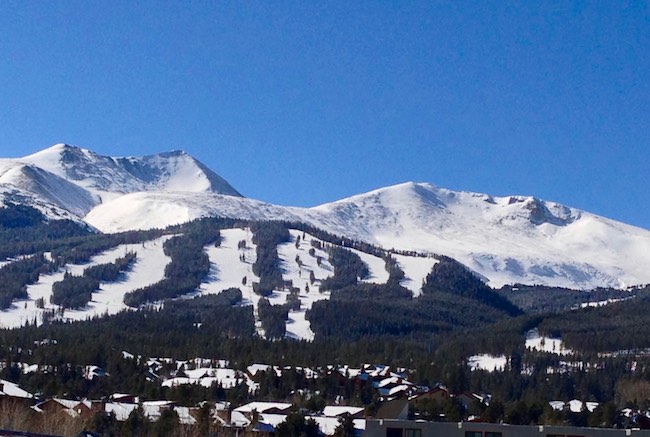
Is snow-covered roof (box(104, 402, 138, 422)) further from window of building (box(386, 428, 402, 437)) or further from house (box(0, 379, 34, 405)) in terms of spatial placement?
window of building (box(386, 428, 402, 437))

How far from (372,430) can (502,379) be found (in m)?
108

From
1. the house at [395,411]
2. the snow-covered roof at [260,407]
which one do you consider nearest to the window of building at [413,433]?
the house at [395,411]

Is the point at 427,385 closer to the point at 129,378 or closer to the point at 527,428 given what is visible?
the point at 129,378

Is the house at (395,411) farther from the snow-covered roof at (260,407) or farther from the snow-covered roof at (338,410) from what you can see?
the snow-covered roof at (260,407)

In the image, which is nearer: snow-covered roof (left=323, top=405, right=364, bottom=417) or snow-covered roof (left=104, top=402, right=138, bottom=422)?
snow-covered roof (left=104, top=402, right=138, bottom=422)

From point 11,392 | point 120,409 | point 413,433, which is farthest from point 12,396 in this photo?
point 413,433

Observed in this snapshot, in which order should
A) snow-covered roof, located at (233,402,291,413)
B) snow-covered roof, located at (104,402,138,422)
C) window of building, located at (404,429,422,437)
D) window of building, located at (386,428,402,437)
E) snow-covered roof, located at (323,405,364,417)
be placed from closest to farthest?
window of building, located at (404,429,422,437) → window of building, located at (386,428,402,437) → snow-covered roof, located at (104,402,138,422) → snow-covered roof, located at (233,402,291,413) → snow-covered roof, located at (323,405,364,417)

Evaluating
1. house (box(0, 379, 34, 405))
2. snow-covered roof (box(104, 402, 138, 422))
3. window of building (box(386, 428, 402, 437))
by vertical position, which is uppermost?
house (box(0, 379, 34, 405))

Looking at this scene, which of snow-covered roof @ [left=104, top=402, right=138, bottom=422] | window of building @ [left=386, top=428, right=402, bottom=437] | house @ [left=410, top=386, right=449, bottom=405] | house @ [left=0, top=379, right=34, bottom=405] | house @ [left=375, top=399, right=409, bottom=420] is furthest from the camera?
house @ [left=410, top=386, right=449, bottom=405]

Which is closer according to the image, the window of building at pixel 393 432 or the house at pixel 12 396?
the window of building at pixel 393 432

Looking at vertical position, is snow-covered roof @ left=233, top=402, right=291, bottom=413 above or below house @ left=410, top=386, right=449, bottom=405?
below

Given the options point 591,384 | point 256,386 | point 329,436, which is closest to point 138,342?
point 256,386

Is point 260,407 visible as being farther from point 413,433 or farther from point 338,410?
point 413,433

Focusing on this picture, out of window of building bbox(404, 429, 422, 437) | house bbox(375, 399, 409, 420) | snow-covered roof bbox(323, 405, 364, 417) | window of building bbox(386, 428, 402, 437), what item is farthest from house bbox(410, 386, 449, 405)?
window of building bbox(404, 429, 422, 437)
